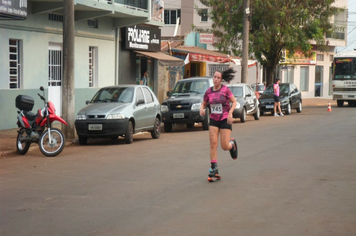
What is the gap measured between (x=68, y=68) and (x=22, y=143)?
12.0 feet

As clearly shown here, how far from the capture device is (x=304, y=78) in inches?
2308

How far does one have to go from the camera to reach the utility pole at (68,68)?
16969mm

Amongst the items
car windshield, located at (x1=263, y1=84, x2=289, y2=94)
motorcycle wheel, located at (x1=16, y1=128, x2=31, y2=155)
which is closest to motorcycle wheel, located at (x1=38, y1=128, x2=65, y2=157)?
motorcycle wheel, located at (x1=16, y1=128, x2=31, y2=155)

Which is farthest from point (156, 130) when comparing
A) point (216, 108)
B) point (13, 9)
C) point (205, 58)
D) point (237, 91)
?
point (205, 58)

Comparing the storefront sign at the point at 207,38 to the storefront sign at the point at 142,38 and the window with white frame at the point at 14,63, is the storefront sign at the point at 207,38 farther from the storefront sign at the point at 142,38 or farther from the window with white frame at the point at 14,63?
the window with white frame at the point at 14,63

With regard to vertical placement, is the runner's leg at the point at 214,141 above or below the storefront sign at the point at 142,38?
below

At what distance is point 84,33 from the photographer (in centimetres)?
2408

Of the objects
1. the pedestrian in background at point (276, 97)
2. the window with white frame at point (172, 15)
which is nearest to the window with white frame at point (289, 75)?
the window with white frame at point (172, 15)

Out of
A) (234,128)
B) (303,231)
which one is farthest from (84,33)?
(303,231)

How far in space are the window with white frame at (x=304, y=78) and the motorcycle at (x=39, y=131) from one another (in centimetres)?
4653

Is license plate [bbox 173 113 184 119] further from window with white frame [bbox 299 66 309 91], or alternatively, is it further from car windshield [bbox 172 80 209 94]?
window with white frame [bbox 299 66 309 91]

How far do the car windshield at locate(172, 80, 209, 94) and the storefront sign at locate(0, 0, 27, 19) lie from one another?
696 centimetres

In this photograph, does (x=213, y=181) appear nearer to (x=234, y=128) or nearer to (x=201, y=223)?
(x=201, y=223)

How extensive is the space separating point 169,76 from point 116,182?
22654 mm
